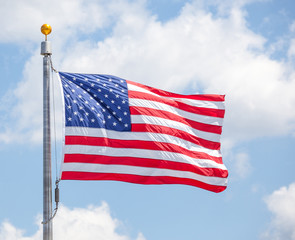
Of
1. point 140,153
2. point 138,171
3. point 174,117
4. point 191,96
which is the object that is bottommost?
point 138,171

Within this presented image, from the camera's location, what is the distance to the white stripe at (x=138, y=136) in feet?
62.8

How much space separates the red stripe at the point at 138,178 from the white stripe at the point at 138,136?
4.49 ft

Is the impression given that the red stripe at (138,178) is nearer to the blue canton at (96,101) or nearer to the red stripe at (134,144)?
the red stripe at (134,144)

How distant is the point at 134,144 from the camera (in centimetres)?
2019

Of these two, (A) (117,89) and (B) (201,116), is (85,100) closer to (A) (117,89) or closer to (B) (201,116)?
(A) (117,89)

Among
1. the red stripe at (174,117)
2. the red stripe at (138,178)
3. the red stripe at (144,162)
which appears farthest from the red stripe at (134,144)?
the red stripe at (174,117)

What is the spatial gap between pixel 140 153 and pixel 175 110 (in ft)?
9.18

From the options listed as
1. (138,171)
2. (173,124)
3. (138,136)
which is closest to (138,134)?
(138,136)

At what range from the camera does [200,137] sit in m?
21.8

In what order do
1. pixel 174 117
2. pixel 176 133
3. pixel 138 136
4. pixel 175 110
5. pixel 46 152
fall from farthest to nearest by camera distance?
pixel 175 110 < pixel 174 117 < pixel 176 133 < pixel 138 136 < pixel 46 152

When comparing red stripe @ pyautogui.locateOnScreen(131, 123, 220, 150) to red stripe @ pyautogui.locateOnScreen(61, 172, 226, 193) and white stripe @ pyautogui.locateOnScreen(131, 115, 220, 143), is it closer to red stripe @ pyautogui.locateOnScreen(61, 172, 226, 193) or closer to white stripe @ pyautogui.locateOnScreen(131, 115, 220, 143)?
white stripe @ pyautogui.locateOnScreen(131, 115, 220, 143)

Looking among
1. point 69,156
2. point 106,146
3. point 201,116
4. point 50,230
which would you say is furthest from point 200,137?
point 50,230

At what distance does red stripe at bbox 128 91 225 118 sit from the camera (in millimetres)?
21284

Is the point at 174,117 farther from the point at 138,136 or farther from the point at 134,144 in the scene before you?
the point at 134,144
